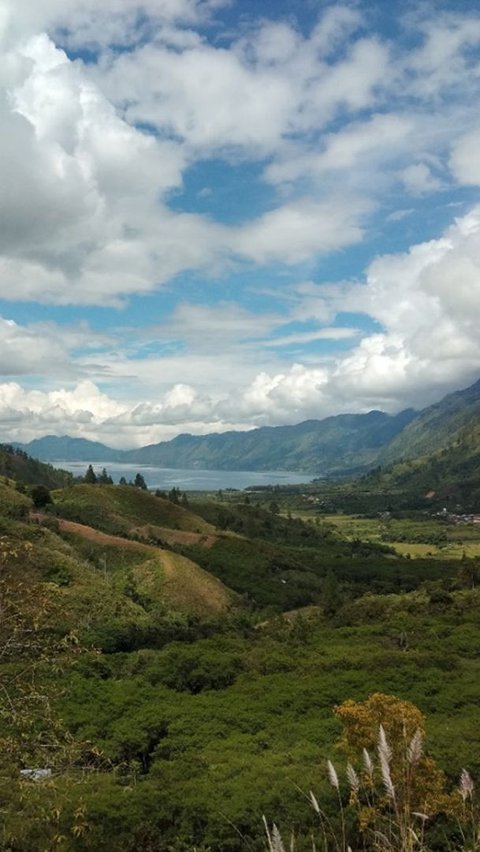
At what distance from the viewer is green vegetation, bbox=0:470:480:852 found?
53.1ft

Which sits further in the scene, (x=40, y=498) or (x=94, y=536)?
(x=40, y=498)

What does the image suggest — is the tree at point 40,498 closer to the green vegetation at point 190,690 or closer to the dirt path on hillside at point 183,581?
the green vegetation at point 190,690

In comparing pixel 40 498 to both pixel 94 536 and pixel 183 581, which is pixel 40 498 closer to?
pixel 94 536

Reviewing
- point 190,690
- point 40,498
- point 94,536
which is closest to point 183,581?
point 94,536

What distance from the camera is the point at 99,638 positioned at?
66.2 meters

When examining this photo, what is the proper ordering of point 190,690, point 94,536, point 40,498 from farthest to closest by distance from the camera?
point 40,498
point 94,536
point 190,690

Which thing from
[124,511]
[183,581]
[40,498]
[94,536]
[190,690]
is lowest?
[190,690]

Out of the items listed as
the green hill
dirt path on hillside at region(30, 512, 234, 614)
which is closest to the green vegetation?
dirt path on hillside at region(30, 512, 234, 614)

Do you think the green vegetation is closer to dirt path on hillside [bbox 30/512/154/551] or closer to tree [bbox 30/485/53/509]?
dirt path on hillside [bbox 30/512/154/551]

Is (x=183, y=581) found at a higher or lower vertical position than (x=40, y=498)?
lower

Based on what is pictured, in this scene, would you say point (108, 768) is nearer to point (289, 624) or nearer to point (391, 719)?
point (391, 719)

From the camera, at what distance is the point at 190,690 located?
52969 mm

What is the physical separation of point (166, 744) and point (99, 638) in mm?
28627

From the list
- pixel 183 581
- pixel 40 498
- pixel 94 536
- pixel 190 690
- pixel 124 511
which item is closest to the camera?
pixel 190 690
